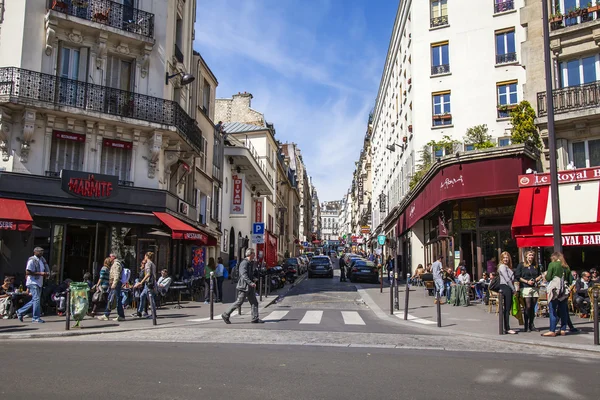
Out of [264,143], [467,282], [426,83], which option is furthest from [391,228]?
[467,282]

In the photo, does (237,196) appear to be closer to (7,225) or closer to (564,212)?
(7,225)

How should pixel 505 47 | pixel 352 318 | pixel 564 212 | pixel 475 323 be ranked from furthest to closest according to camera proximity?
pixel 505 47, pixel 564 212, pixel 352 318, pixel 475 323

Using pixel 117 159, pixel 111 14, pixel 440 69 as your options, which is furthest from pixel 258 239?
pixel 440 69

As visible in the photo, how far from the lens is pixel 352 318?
14.1 metres

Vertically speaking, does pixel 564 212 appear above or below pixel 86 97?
below

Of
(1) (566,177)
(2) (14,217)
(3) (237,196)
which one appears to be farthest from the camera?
(3) (237,196)

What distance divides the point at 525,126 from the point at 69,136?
17169 millimetres

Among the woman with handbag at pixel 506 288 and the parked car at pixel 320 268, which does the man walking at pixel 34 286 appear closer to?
the woman with handbag at pixel 506 288

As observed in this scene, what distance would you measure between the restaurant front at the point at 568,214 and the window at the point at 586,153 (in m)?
2.07

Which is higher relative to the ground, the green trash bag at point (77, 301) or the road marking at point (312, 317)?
the green trash bag at point (77, 301)

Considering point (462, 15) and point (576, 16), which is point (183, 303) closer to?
point (576, 16)

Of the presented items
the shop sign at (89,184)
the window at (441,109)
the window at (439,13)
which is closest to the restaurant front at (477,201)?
the window at (441,109)

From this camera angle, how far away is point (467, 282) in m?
17.8

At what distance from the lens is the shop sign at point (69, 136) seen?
17.1 m
